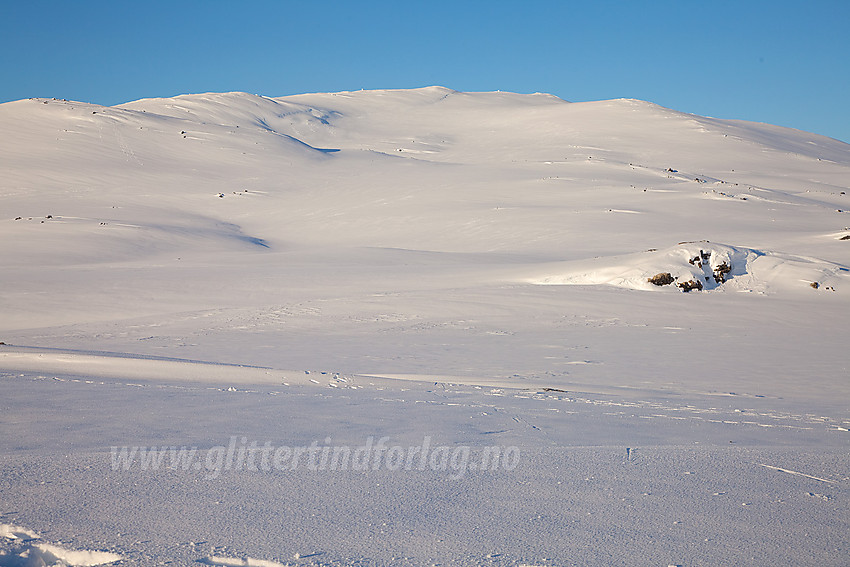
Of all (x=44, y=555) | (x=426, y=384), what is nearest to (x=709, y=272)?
(x=426, y=384)

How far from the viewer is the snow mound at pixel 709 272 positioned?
56.2 ft

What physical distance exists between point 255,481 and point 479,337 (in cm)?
807

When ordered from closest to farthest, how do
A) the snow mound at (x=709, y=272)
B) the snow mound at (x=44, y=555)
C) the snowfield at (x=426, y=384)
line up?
the snow mound at (x=44, y=555)
the snowfield at (x=426, y=384)
the snow mound at (x=709, y=272)

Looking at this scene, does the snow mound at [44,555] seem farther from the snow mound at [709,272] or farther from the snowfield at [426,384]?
the snow mound at [709,272]

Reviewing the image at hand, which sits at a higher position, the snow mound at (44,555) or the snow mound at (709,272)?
the snow mound at (709,272)

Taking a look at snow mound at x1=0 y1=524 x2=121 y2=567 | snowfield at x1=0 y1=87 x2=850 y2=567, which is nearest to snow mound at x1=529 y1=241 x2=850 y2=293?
snowfield at x1=0 y1=87 x2=850 y2=567

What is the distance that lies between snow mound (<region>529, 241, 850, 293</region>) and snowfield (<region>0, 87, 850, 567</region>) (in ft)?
0.26

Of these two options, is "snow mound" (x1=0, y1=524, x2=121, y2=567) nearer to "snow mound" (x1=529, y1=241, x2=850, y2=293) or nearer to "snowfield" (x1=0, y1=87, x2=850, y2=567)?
"snowfield" (x1=0, y1=87, x2=850, y2=567)

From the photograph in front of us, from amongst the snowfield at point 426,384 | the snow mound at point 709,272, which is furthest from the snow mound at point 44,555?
the snow mound at point 709,272

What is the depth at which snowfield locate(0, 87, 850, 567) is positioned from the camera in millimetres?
3643

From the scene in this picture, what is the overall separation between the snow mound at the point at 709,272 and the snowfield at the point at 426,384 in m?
0.08

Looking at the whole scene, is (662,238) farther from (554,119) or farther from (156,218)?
(554,119)

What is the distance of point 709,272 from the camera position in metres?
17.4

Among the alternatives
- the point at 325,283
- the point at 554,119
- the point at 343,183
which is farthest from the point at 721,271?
the point at 554,119
